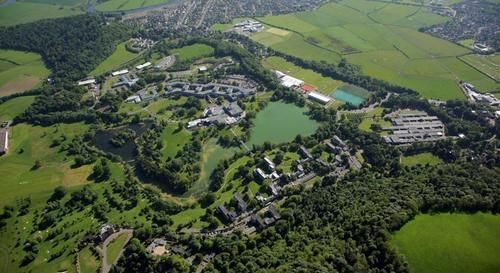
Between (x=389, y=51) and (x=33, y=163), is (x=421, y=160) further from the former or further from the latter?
(x=33, y=163)

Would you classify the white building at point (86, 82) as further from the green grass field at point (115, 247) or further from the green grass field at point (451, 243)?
the green grass field at point (451, 243)

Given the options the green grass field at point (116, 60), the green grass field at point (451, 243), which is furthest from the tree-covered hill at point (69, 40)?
the green grass field at point (451, 243)

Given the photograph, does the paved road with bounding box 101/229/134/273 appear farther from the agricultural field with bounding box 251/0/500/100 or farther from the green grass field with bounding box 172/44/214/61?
the agricultural field with bounding box 251/0/500/100

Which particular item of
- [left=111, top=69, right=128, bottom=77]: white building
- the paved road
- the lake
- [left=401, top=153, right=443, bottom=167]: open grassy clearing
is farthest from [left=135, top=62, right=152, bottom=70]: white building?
[left=401, top=153, right=443, bottom=167]: open grassy clearing

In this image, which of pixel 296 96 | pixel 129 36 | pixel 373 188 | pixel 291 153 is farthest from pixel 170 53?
pixel 373 188

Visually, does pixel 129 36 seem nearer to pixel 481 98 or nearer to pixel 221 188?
pixel 221 188
